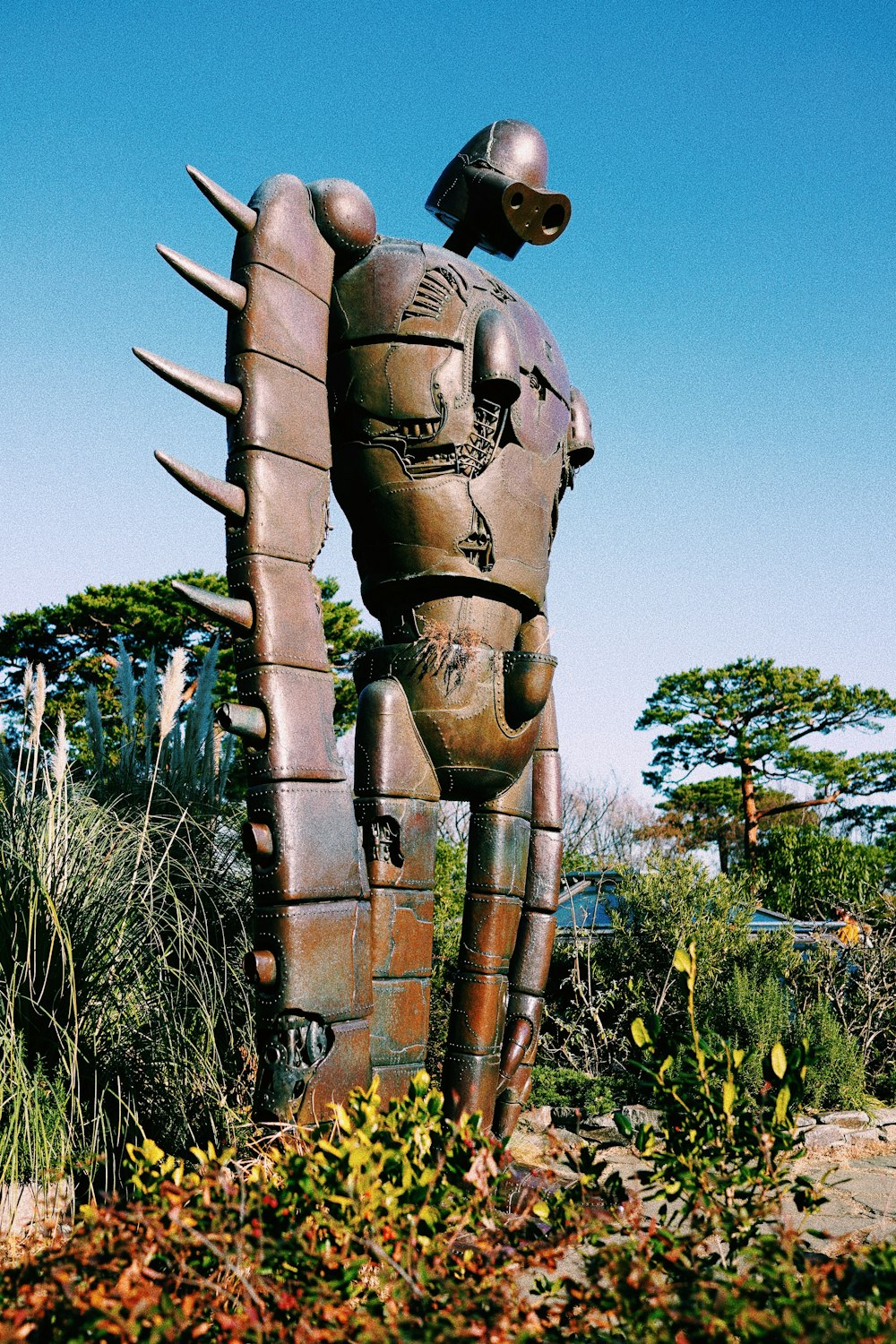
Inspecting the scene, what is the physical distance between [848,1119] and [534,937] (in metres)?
2.43

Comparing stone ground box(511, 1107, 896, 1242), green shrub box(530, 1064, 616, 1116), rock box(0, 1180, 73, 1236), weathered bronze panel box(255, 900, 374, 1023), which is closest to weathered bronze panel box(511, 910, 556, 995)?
stone ground box(511, 1107, 896, 1242)

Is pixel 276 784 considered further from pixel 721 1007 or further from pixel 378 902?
pixel 721 1007

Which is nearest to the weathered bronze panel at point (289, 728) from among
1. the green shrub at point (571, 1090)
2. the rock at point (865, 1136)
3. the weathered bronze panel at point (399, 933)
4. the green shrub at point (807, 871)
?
the weathered bronze panel at point (399, 933)

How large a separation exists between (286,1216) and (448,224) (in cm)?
307

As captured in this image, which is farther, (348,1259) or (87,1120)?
(87,1120)

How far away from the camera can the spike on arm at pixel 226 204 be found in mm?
2758

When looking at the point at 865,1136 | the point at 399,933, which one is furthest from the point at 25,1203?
the point at 865,1136

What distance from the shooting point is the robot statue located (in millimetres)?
2596

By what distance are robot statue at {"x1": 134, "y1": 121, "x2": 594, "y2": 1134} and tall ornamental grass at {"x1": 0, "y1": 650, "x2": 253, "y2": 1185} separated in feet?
1.75

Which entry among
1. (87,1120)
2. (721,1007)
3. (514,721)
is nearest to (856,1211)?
(721,1007)

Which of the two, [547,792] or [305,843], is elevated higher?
[547,792]

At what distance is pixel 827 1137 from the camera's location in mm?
4770

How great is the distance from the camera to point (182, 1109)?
296 centimetres

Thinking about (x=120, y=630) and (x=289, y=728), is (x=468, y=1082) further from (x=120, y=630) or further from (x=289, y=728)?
(x=120, y=630)
